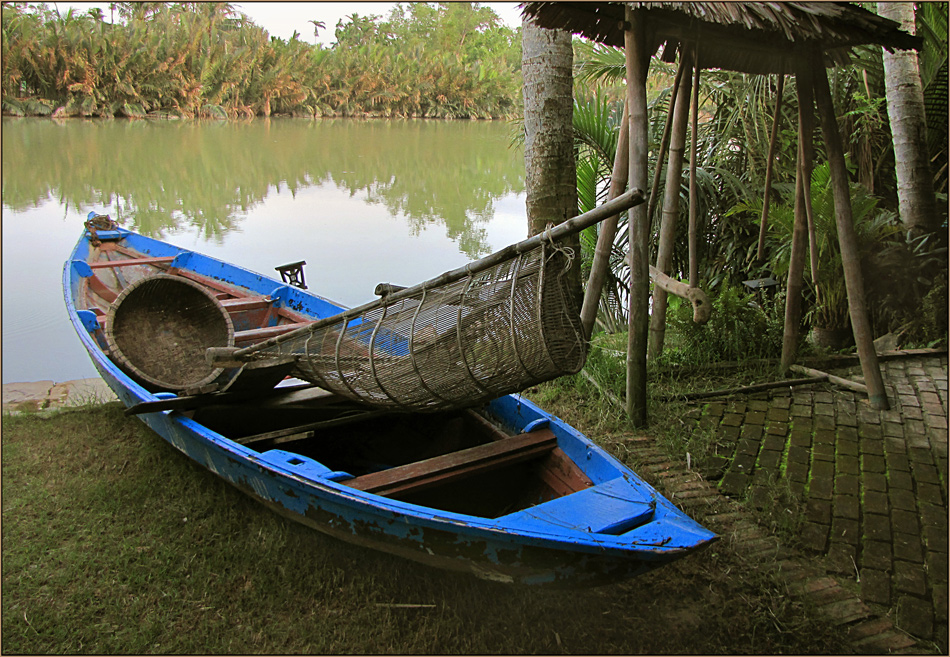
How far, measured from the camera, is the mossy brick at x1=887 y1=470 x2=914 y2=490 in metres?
2.72

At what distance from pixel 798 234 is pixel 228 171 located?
8.71 m

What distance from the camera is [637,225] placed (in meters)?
2.93

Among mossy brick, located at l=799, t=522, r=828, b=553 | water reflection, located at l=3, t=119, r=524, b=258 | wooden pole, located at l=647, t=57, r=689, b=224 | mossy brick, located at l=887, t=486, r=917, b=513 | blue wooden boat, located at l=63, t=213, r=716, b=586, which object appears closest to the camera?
blue wooden boat, located at l=63, t=213, r=716, b=586

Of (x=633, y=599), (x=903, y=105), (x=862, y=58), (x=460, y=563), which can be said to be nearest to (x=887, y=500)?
(x=633, y=599)

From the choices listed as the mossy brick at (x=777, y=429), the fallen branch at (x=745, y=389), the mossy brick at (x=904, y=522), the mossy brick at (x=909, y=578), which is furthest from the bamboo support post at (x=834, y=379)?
the mossy brick at (x=909, y=578)

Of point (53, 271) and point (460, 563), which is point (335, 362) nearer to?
point (460, 563)

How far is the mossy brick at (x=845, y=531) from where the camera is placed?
240 cm

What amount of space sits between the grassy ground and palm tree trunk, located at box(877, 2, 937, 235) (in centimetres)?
291

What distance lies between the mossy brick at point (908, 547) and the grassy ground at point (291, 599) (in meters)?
0.51

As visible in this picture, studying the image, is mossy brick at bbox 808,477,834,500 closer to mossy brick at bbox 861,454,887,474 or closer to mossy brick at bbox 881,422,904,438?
mossy brick at bbox 861,454,887,474

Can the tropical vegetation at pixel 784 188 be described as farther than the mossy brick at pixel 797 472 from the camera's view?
Yes

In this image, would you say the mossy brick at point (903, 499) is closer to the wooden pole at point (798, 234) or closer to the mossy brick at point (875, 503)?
the mossy brick at point (875, 503)

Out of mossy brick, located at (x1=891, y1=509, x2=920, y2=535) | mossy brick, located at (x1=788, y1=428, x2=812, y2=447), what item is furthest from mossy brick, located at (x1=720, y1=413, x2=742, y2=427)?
mossy brick, located at (x1=891, y1=509, x2=920, y2=535)

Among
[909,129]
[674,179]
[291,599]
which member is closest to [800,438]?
[674,179]
